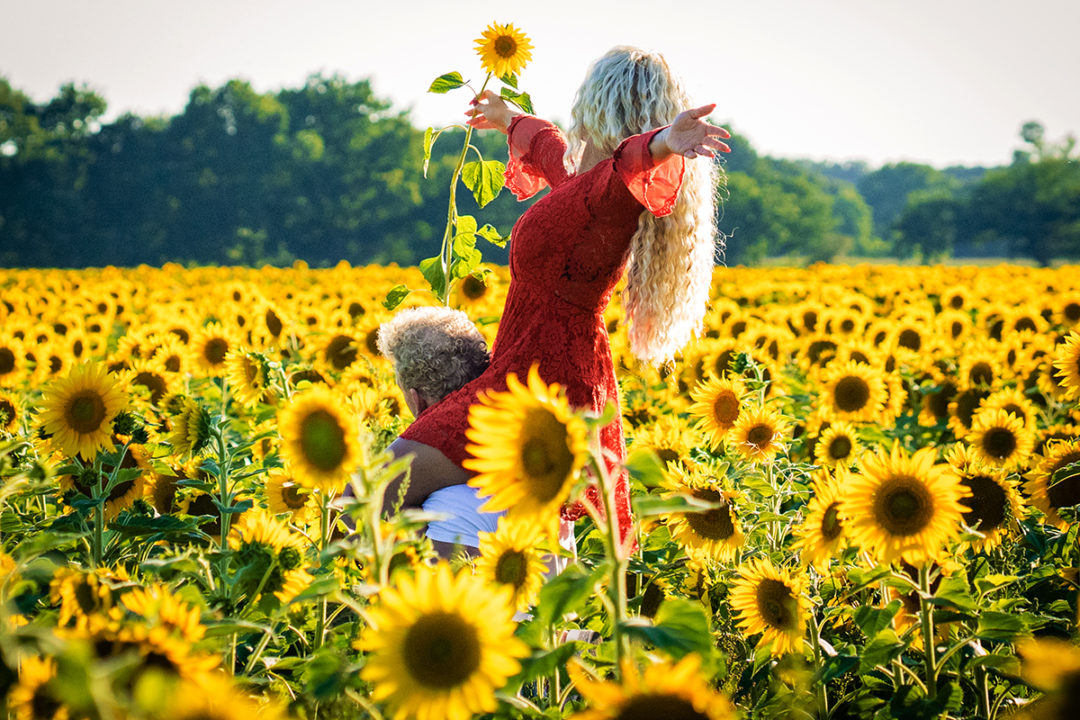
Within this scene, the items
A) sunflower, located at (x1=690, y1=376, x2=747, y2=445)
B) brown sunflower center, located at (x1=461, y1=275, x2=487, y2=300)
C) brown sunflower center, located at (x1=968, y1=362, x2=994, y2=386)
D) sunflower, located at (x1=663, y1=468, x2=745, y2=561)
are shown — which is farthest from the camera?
brown sunflower center, located at (x1=968, y1=362, x2=994, y2=386)

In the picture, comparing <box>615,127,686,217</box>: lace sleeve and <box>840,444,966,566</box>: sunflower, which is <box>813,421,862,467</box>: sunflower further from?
<box>840,444,966,566</box>: sunflower

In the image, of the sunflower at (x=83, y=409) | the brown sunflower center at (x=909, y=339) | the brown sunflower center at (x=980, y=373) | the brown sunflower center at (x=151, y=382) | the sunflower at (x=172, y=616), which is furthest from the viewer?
the brown sunflower center at (x=909, y=339)

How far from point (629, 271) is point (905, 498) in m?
1.31

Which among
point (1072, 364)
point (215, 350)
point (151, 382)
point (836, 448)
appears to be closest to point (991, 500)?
point (836, 448)

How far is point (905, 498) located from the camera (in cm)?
164

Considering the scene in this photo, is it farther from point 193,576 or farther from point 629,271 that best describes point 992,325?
point 193,576

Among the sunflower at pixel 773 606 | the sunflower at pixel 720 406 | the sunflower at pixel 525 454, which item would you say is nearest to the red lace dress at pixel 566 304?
the sunflower at pixel 720 406

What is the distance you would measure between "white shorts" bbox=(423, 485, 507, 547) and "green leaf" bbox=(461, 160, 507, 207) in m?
1.18

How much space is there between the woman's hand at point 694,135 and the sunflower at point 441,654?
4.17ft

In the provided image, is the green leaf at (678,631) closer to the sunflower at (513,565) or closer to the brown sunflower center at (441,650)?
the brown sunflower center at (441,650)

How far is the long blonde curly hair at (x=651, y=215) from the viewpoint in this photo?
259cm

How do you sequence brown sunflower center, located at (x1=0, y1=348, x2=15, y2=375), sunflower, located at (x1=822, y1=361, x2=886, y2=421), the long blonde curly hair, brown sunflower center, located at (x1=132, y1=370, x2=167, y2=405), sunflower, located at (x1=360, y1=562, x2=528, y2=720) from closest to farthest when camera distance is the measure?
sunflower, located at (x1=360, y1=562, x2=528, y2=720) → the long blonde curly hair → brown sunflower center, located at (x1=132, y1=370, x2=167, y2=405) → sunflower, located at (x1=822, y1=361, x2=886, y2=421) → brown sunflower center, located at (x1=0, y1=348, x2=15, y2=375)

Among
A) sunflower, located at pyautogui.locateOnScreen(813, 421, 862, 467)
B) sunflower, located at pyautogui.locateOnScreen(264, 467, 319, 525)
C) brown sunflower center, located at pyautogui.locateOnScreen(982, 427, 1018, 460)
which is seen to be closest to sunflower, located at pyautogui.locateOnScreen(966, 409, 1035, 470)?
brown sunflower center, located at pyautogui.locateOnScreen(982, 427, 1018, 460)

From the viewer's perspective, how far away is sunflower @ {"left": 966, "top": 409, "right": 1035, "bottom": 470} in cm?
311
